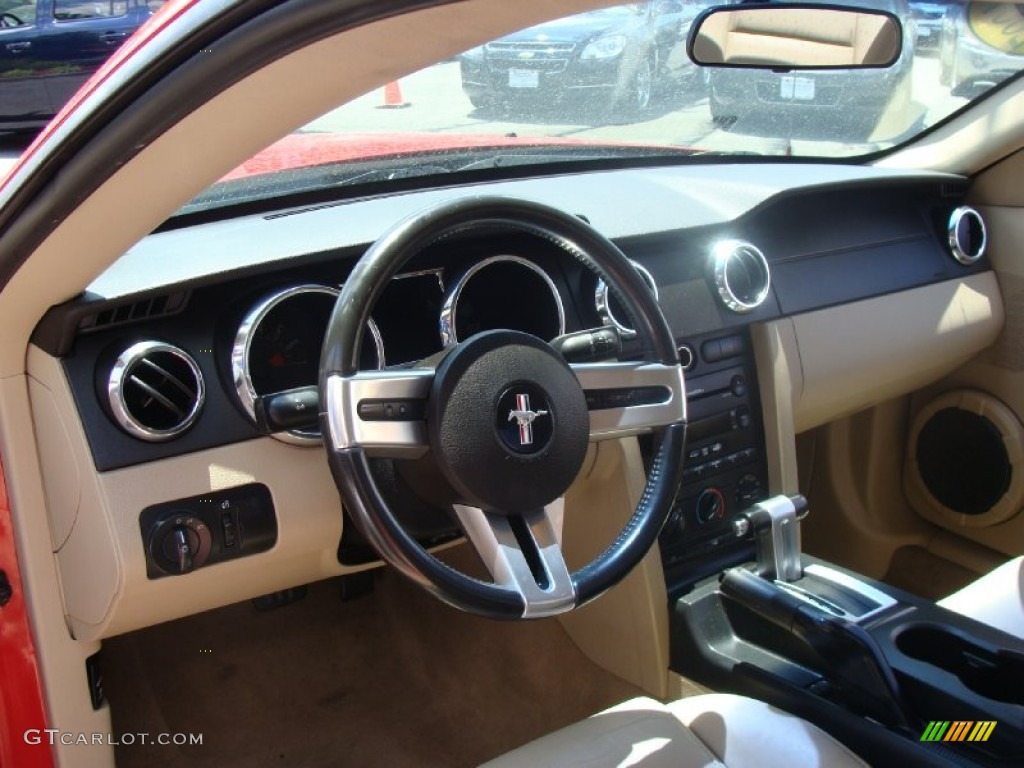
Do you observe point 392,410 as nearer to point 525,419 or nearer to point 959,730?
point 525,419

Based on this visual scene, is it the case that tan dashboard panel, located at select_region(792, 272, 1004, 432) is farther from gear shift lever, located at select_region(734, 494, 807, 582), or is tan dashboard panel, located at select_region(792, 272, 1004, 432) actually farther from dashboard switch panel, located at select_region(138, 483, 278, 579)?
dashboard switch panel, located at select_region(138, 483, 278, 579)

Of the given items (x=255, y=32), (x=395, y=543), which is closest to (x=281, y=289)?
(x=395, y=543)

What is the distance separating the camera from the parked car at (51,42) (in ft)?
11.5

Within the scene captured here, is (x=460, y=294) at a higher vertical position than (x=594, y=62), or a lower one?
lower

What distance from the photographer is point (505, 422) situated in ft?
5.21

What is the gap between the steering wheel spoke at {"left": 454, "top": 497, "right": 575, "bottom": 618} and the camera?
1567 millimetres

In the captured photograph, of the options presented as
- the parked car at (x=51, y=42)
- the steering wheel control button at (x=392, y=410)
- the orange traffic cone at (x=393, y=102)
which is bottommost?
the steering wheel control button at (x=392, y=410)

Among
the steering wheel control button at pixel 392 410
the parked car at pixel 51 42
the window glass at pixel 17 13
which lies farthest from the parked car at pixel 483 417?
the window glass at pixel 17 13

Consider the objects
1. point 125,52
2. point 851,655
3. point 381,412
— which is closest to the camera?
point 125,52

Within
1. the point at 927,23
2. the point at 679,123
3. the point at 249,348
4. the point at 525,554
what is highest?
the point at 927,23

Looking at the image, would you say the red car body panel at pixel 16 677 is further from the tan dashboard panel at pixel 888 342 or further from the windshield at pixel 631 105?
the tan dashboard panel at pixel 888 342

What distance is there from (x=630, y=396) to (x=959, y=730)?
0.74m

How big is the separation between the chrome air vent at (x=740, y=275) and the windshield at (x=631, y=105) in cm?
51

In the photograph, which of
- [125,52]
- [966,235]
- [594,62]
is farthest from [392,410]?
[966,235]
